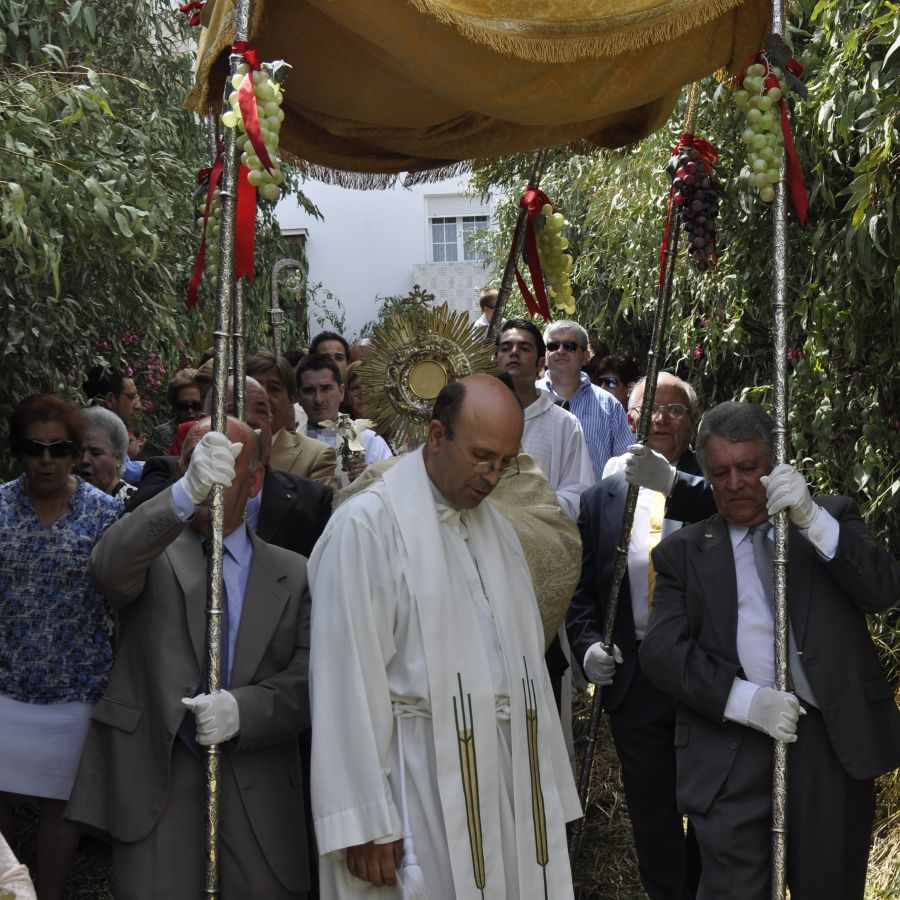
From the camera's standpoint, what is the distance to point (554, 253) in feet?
18.9

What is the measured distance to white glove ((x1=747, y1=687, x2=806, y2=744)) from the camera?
4191 mm

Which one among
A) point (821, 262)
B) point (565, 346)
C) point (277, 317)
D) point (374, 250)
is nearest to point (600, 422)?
point (565, 346)

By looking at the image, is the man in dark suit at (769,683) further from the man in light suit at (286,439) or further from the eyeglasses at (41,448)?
the eyeglasses at (41,448)

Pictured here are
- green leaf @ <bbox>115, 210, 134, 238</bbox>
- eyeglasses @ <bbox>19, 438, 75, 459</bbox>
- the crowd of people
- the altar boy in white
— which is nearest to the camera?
the altar boy in white

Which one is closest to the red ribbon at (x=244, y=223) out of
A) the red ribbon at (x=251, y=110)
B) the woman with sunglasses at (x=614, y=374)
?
the red ribbon at (x=251, y=110)

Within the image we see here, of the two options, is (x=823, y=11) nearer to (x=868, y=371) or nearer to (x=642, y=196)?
(x=868, y=371)

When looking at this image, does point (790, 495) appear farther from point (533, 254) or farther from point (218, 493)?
point (533, 254)

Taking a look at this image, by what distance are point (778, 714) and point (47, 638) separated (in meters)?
2.35

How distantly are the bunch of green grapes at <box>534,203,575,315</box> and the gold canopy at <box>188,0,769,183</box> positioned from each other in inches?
14.2

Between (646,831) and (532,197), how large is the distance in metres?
2.48

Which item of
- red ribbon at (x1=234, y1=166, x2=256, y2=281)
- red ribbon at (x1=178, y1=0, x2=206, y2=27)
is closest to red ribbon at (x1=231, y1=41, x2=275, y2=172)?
red ribbon at (x1=234, y1=166, x2=256, y2=281)

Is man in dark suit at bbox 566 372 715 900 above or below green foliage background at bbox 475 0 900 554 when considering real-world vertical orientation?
below

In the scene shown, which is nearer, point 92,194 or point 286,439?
point 92,194

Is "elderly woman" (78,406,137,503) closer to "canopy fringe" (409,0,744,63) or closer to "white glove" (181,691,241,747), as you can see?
"white glove" (181,691,241,747)
